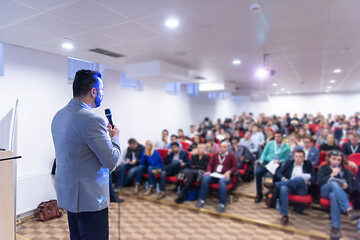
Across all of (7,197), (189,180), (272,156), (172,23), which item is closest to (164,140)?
(189,180)

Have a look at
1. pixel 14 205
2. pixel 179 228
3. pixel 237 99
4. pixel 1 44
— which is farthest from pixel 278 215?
pixel 237 99

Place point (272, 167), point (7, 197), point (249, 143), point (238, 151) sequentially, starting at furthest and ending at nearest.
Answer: point (249, 143) < point (238, 151) < point (272, 167) < point (7, 197)

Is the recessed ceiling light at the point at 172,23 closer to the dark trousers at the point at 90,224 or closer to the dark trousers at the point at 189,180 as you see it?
the dark trousers at the point at 90,224

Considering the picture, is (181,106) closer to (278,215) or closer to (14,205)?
(278,215)

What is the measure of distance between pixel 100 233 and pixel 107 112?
77cm

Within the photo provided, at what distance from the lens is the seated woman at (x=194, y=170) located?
436 centimetres

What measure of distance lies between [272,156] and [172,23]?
3.27 metres

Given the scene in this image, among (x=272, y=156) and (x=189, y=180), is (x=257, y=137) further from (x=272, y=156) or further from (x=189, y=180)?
(x=189, y=180)

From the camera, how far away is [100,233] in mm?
1312

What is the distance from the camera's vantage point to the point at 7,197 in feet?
4.84

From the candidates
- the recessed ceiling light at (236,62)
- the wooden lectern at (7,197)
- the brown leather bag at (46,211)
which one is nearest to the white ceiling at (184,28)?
the recessed ceiling light at (236,62)

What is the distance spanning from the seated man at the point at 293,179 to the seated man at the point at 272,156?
39cm

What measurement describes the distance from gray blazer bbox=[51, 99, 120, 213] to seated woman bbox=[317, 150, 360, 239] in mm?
3239

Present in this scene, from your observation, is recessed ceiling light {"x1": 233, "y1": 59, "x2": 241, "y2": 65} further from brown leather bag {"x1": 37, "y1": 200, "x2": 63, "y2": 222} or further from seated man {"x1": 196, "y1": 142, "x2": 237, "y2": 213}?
brown leather bag {"x1": 37, "y1": 200, "x2": 63, "y2": 222}
